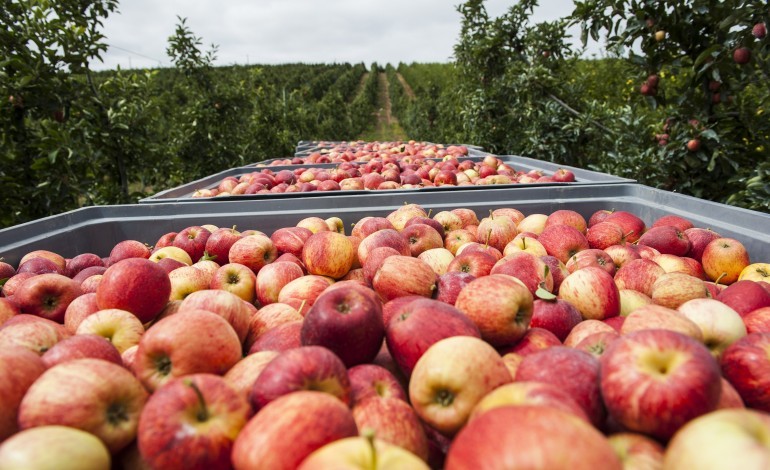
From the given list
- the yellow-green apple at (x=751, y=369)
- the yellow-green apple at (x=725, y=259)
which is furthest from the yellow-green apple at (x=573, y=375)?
the yellow-green apple at (x=725, y=259)

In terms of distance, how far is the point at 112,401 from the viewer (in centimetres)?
A: 132

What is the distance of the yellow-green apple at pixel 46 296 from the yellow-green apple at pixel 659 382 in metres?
2.50

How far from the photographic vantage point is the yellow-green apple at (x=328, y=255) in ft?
9.51

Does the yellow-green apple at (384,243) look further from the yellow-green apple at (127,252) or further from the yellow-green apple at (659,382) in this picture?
the yellow-green apple at (659,382)

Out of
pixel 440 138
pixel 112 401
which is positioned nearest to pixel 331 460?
pixel 112 401

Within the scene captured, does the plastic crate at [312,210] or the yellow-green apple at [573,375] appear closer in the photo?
the yellow-green apple at [573,375]

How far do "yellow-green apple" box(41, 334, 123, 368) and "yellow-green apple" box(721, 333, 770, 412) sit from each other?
6.87ft

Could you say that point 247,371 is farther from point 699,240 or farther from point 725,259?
point 699,240

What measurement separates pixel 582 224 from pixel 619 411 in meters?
2.59

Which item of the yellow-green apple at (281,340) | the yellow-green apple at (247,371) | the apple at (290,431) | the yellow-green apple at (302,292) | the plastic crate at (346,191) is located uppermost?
the plastic crate at (346,191)

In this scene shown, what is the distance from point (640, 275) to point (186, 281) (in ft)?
8.40

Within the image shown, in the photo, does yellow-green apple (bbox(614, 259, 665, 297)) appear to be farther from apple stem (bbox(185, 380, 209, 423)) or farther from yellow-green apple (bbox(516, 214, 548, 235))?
apple stem (bbox(185, 380, 209, 423))

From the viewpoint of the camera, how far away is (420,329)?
1.63 meters

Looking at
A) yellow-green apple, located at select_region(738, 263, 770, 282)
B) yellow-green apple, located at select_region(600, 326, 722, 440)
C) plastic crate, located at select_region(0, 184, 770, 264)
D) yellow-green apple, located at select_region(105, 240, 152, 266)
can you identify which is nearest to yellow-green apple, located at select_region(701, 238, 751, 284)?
yellow-green apple, located at select_region(738, 263, 770, 282)
